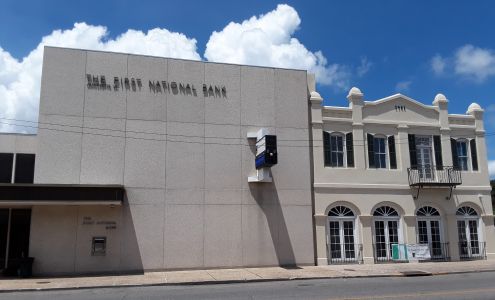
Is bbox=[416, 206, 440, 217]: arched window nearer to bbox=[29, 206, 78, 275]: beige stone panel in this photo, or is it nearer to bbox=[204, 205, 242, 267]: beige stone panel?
bbox=[204, 205, 242, 267]: beige stone panel

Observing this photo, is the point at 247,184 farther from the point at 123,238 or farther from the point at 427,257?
the point at 427,257

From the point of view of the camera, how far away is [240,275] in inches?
749

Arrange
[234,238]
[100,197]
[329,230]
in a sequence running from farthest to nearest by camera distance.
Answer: [329,230] → [234,238] → [100,197]

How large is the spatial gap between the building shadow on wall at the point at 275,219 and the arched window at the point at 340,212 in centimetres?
272

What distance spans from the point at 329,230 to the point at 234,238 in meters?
4.81

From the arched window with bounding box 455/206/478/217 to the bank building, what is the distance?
53 mm

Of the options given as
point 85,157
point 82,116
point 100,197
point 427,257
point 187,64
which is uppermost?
point 187,64

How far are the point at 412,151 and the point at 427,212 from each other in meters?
3.19

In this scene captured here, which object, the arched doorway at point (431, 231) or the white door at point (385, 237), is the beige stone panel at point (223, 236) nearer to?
the white door at point (385, 237)

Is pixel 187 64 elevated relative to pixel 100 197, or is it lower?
elevated

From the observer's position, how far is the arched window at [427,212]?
24877 millimetres

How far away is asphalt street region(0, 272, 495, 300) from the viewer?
517 inches

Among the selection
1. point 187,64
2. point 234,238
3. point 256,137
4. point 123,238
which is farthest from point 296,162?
point 123,238

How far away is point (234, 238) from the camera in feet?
71.6
